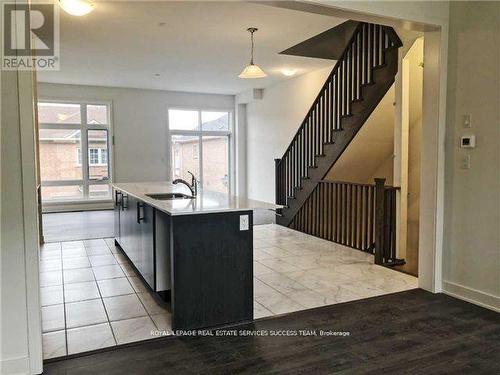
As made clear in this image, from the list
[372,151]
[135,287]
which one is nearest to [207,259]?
[135,287]

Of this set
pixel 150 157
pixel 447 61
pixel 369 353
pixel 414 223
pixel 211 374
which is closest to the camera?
pixel 211 374

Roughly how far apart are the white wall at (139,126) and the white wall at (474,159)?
8055 millimetres

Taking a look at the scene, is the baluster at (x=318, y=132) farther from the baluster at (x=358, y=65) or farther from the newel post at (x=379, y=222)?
the newel post at (x=379, y=222)

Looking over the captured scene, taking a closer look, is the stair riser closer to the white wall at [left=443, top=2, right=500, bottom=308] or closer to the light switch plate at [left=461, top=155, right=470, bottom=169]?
the white wall at [left=443, top=2, right=500, bottom=308]

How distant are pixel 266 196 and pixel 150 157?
3203mm

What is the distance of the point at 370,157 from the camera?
6691 millimetres

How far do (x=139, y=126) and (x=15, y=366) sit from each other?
8.45 m

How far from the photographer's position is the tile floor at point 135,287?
3.04 m

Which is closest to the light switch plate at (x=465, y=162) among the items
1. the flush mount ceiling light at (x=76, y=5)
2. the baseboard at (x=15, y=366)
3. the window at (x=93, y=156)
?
the baseboard at (x=15, y=366)

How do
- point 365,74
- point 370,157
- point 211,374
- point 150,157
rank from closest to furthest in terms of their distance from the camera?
1. point 211,374
2. point 365,74
3. point 370,157
4. point 150,157

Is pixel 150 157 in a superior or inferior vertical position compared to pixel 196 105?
inferior

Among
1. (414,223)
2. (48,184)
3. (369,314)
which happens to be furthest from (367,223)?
(48,184)

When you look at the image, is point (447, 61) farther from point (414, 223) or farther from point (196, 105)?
point (196, 105)

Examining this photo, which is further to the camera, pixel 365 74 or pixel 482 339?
pixel 365 74
